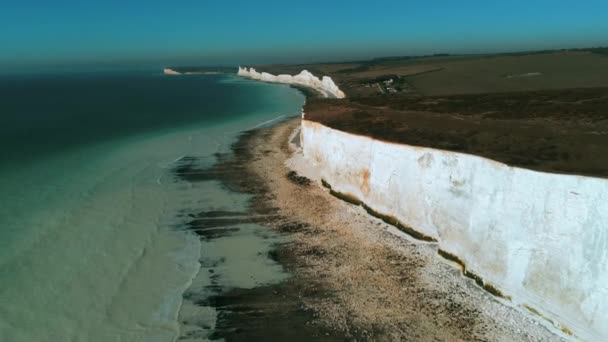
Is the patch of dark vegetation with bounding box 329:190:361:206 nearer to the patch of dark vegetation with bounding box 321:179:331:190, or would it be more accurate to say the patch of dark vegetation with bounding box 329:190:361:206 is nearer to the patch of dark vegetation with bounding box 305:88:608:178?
the patch of dark vegetation with bounding box 321:179:331:190

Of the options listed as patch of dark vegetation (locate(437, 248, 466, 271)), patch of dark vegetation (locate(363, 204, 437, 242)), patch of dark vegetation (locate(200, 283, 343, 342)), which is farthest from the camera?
patch of dark vegetation (locate(363, 204, 437, 242))

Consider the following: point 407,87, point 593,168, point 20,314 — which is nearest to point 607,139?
point 593,168

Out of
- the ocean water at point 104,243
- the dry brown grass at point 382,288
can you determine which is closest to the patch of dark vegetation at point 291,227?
the dry brown grass at point 382,288

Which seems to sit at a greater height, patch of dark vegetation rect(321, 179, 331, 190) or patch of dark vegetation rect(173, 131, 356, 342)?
patch of dark vegetation rect(321, 179, 331, 190)

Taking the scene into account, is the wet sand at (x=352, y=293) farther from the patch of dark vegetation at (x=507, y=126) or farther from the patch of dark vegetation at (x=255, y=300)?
the patch of dark vegetation at (x=507, y=126)

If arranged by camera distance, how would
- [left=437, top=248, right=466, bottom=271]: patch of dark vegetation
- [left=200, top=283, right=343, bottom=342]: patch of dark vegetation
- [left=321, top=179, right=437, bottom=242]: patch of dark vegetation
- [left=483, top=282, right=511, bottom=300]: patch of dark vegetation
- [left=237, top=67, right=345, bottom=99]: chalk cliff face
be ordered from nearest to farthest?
1. [left=200, top=283, right=343, bottom=342]: patch of dark vegetation
2. [left=483, top=282, right=511, bottom=300]: patch of dark vegetation
3. [left=437, top=248, right=466, bottom=271]: patch of dark vegetation
4. [left=321, top=179, right=437, bottom=242]: patch of dark vegetation
5. [left=237, top=67, right=345, bottom=99]: chalk cliff face

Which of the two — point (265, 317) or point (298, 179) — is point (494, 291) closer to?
point (265, 317)

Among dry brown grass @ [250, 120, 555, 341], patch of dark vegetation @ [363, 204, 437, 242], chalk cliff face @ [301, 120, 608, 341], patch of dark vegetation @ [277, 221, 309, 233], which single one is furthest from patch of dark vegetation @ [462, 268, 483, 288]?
patch of dark vegetation @ [277, 221, 309, 233]
